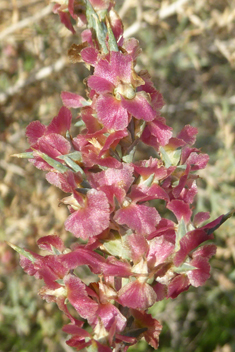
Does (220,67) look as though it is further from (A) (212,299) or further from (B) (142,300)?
(B) (142,300)

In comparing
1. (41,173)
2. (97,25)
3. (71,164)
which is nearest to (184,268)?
(71,164)

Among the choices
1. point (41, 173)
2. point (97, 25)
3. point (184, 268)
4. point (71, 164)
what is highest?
→ point (97, 25)

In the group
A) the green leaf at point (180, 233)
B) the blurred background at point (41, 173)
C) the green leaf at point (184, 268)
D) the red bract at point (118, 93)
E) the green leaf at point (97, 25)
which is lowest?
the blurred background at point (41, 173)

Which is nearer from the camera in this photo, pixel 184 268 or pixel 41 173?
pixel 184 268

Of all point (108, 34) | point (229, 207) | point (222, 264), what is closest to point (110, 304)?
point (108, 34)

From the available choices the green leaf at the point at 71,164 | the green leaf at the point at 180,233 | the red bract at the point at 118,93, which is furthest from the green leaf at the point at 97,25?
the green leaf at the point at 180,233

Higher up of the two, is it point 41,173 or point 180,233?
point 180,233

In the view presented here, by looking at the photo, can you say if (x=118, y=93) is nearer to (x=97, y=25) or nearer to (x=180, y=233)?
(x=97, y=25)

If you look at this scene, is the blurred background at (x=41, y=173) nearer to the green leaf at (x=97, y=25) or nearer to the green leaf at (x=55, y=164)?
the green leaf at (x=97, y=25)
